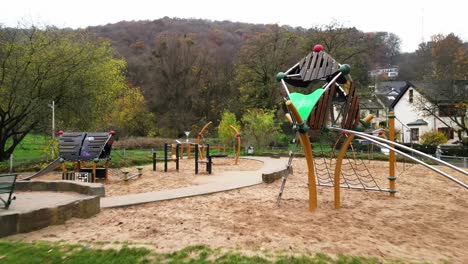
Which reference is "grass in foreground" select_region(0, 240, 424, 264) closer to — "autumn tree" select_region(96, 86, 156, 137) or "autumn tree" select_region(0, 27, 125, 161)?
"autumn tree" select_region(0, 27, 125, 161)

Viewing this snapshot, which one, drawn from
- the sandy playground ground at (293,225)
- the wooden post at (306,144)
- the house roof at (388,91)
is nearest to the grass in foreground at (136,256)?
the sandy playground ground at (293,225)

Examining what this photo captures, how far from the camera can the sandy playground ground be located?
214 inches

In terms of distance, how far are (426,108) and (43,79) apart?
27215mm

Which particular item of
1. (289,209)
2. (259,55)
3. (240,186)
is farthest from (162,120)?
(289,209)

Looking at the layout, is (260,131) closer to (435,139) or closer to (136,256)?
(435,139)

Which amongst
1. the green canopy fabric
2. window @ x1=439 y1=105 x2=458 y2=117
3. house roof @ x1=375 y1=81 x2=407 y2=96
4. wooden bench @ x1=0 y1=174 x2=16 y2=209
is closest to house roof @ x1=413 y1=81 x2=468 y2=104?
window @ x1=439 y1=105 x2=458 y2=117

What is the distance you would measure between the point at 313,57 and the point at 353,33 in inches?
1335

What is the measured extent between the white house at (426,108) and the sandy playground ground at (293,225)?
14889mm

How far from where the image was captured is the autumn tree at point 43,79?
17.2 meters

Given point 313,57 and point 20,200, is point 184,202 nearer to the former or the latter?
point 20,200

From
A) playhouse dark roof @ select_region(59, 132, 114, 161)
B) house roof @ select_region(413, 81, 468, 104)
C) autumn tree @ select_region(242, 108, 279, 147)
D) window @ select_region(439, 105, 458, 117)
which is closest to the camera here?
playhouse dark roof @ select_region(59, 132, 114, 161)

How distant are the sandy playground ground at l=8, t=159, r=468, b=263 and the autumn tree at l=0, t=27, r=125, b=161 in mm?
10367

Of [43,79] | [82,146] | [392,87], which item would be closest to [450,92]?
[82,146]

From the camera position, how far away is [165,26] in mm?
74438
